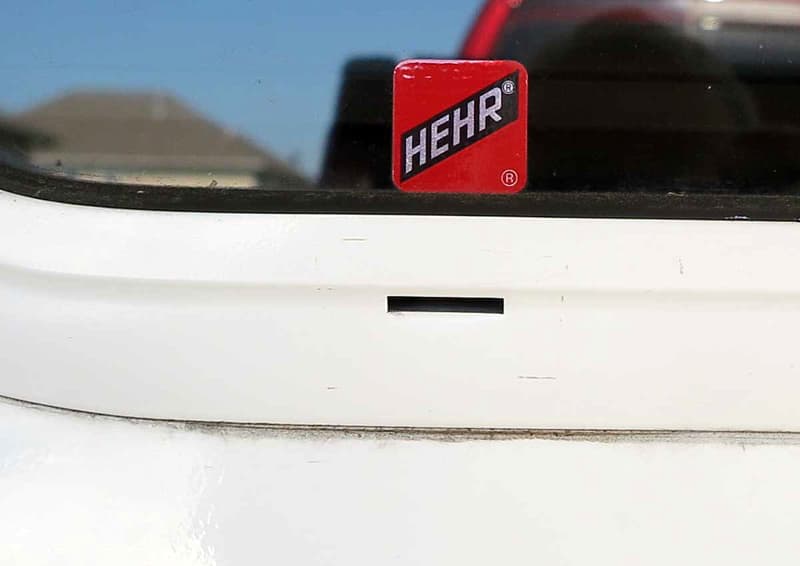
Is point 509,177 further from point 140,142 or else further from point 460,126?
point 140,142

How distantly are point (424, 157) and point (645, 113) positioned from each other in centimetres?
26

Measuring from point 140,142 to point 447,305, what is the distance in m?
0.39

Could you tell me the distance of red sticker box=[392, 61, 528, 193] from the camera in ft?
2.70

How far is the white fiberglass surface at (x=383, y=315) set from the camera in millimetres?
811

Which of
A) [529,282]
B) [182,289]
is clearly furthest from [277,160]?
[529,282]

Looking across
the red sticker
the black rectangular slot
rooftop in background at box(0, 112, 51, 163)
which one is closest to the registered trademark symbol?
the red sticker

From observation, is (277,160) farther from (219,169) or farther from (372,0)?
(372,0)

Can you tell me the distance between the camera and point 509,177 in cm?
84

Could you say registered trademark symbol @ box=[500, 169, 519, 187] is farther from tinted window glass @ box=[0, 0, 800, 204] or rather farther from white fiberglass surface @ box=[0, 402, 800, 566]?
white fiberglass surface @ box=[0, 402, 800, 566]

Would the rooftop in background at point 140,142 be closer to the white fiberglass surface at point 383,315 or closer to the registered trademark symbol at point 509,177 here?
the white fiberglass surface at point 383,315

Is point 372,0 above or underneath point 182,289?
above

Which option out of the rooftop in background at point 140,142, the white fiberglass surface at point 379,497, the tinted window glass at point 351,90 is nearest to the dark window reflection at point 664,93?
the tinted window glass at point 351,90

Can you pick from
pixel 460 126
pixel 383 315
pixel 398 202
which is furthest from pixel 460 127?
pixel 383 315

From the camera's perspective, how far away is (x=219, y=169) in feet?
2.79
